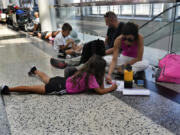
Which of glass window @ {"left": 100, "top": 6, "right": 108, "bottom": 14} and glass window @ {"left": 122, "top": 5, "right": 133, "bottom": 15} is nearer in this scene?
glass window @ {"left": 122, "top": 5, "right": 133, "bottom": 15}

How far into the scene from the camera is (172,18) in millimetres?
3420

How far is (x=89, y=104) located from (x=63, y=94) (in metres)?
0.46

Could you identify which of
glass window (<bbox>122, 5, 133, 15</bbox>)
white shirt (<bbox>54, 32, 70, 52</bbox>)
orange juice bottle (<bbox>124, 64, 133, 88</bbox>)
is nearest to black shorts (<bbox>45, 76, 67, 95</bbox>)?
orange juice bottle (<bbox>124, 64, 133, 88</bbox>)

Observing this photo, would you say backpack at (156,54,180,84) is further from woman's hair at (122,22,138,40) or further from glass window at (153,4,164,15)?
glass window at (153,4,164,15)

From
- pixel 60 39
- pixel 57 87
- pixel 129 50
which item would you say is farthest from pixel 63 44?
pixel 57 87

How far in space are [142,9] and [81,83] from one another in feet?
7.60

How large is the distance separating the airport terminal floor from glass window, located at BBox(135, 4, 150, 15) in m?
1.90

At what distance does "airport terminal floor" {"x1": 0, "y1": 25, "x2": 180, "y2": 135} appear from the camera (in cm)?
185

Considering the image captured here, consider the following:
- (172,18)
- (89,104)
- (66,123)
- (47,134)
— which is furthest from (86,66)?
(172,18)

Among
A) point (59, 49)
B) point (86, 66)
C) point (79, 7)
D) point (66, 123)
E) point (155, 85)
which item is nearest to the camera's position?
point (66, 123)

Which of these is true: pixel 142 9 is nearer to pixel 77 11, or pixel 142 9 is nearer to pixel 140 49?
pixel 140 49

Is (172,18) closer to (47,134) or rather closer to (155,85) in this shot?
(155,85)

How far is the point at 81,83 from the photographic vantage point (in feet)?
8.14

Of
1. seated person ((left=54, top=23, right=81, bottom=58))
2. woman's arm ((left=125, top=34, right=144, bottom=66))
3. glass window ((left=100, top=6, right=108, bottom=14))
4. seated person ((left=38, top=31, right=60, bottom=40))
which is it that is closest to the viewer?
woman's arm ((left=125, top=34, right=144, bottom=66))
